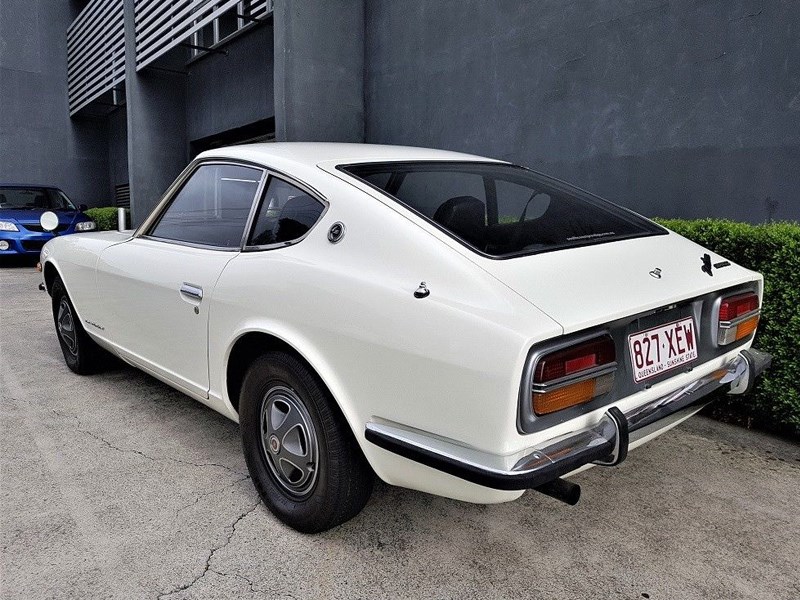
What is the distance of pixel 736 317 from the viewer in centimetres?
232

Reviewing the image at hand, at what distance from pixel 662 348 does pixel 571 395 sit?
0.49 meters

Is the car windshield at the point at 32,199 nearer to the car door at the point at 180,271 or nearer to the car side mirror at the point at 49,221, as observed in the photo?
the car side mirror at the point at 49,221

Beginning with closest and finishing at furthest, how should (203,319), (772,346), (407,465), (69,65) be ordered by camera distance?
1. (407,465)
2. (203,319)
3. (772,346)
4. (69,65)

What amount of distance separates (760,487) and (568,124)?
147 inches

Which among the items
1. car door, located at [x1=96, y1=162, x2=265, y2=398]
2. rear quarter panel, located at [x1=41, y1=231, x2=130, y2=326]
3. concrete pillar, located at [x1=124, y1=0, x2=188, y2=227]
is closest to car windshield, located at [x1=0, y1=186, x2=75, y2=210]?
concrete pillar, located at [x1=124, y1=0, x2=188, y2=227]

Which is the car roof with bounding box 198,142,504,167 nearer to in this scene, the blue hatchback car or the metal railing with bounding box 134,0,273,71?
the metal railing with bounding box 134,0,273,71

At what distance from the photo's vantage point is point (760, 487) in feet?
8.79

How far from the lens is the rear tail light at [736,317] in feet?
7.47

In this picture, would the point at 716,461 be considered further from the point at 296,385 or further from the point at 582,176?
the point at 582,176

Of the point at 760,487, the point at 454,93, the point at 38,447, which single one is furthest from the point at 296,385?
the point at 454,93

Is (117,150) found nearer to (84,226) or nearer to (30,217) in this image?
(84,226)

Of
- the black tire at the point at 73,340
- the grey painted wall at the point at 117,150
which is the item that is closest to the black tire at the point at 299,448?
the black tire at the point at 73,340

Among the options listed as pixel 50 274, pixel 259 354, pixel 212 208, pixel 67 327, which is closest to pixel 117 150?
Answer: pixel 50 274

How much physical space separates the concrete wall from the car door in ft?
A: 49.5
